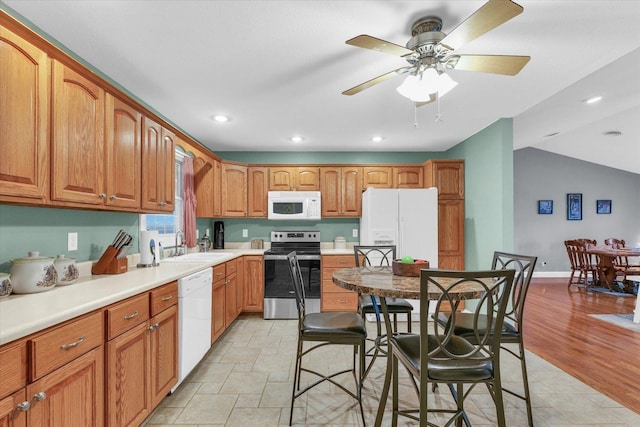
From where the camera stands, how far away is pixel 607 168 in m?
6.91

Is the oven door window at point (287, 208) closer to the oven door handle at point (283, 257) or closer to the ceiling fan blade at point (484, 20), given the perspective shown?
the oven door handle at point (283, 257)

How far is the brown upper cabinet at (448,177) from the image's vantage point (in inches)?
167

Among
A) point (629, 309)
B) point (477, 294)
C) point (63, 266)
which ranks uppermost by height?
point (63, 266)

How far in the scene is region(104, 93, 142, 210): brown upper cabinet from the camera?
193 centimetres

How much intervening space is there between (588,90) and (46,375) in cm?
445

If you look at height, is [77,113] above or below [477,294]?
above

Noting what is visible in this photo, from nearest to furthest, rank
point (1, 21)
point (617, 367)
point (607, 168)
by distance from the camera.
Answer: point (1, 21), point (617, 367), point (607, 168)

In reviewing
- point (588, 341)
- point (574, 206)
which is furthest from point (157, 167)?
point (574, 206)

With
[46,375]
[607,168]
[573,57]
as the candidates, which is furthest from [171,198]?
[607,168]

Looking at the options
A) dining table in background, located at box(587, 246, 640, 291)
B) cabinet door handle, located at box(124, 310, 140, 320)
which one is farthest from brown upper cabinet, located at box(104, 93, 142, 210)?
dining table in background, located at box(587, 246, 640, 291)

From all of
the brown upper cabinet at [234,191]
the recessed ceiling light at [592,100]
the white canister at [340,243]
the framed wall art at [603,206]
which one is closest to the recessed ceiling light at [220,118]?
the brown upper cabinet at [234,191]

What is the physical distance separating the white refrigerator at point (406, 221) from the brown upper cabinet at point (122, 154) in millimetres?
2652

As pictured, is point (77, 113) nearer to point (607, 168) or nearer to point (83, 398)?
point (83, 398)

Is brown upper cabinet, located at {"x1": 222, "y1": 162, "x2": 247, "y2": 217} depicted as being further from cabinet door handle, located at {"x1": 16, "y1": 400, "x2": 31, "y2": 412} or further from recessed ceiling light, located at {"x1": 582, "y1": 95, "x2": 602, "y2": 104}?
recessed ceiling light, located at {"x1": 582, "y1": 95, "x2": 602, "y2": 104}
